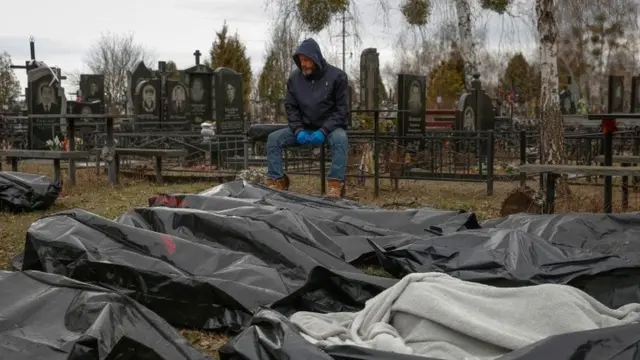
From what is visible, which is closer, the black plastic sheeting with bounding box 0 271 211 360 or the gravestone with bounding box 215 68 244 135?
the black plastic sheeting with bounding box 0 271 211 360

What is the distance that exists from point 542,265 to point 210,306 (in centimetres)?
189

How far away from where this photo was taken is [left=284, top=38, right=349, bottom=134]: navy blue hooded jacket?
8539mm

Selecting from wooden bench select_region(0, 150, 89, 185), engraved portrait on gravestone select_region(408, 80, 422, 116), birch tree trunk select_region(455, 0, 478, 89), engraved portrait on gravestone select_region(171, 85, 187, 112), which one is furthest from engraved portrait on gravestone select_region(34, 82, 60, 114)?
birch tree trunk select_region(455, 0, 478, 89)

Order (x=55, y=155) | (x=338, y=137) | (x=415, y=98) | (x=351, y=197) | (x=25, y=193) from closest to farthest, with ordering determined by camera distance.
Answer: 1. (x=25, y=193)
2. (x=338, y=137)
3. (x=351, y=197)
4. (x=55, y=155)
5. (x=415, y=98)

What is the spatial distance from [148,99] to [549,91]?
14919 mm

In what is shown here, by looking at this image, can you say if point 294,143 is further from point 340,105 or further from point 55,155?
point 55,155

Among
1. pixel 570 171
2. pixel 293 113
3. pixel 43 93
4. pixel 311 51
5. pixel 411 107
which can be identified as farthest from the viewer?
pixel 43 93

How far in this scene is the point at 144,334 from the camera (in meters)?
3.04

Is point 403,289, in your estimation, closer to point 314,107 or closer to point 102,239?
point 102,239

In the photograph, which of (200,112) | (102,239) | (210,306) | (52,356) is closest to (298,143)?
(102,239)

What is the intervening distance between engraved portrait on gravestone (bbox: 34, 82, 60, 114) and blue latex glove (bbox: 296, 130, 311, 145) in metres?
11.0

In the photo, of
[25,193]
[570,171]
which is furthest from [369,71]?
[570,171]

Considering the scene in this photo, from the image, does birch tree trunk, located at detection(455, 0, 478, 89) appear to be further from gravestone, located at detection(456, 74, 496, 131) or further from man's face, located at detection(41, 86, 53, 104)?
man's face, located at detection(41, 86, 53, 104)

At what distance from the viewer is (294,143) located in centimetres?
871
